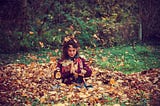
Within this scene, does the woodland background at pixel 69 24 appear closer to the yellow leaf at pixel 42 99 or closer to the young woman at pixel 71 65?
the young woman at pixel 71 65

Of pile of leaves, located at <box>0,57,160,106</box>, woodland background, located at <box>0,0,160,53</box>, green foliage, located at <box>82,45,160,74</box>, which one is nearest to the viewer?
pile of leaves, located at <box>0,57,160,106</box>

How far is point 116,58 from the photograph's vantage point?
7.72 metres

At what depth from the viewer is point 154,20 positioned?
966 cm

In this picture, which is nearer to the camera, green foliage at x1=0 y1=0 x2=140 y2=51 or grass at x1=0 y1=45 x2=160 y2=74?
grass at x1=0 y1=45 x2=160 y2=74

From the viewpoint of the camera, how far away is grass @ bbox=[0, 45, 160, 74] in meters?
6.90

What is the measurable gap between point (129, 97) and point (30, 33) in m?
5.38

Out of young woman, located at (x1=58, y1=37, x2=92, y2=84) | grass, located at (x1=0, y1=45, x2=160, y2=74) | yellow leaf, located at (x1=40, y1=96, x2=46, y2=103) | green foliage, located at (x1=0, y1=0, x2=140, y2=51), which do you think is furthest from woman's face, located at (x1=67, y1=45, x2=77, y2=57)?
green foliage, located at (x1=0, y1=0, x2=140, y2=51)

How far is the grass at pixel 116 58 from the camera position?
22.7 ft

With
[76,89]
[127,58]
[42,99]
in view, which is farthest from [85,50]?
[42,99]

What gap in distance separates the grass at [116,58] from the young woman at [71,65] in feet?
5.84

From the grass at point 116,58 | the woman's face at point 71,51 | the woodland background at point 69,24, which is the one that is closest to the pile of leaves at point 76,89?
the woman's face at point 71,51

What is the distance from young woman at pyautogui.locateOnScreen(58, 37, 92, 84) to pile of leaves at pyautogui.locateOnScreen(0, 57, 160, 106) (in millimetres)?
178

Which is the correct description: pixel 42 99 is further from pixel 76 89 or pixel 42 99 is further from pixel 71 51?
pixel 71 51

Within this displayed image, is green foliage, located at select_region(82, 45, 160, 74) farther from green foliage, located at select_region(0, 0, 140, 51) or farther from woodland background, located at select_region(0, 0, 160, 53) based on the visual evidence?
green foliage, located at select_region(0, 0, 140, 51)
